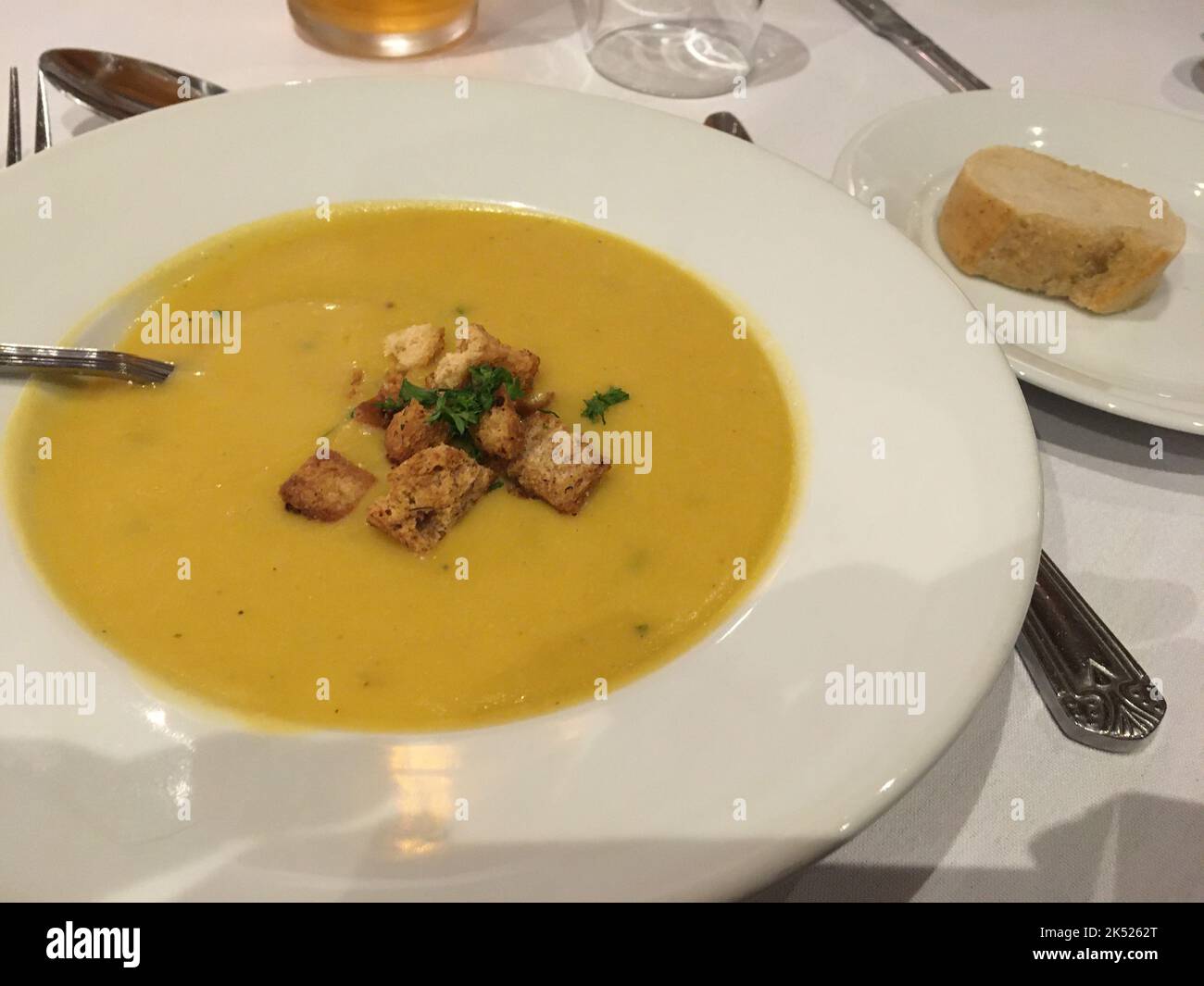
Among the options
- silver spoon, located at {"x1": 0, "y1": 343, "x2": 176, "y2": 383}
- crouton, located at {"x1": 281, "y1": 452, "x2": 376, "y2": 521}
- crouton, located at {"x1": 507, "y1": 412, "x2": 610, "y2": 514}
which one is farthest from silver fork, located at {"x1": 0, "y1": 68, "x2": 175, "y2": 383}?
crouton, located at {"x1": 507, "y1": 412, "x2": 610, "y2": 514}

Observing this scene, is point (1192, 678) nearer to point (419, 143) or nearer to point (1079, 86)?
point (419, 143)

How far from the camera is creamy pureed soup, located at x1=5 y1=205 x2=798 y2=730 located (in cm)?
132

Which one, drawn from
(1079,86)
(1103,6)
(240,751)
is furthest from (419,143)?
(1103,6)

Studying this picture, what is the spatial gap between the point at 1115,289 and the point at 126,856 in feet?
6.65

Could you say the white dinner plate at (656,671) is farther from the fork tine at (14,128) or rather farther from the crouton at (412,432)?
the crouton at (412,432)

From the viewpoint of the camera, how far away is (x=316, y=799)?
1080 millimetres

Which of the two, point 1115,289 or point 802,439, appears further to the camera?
point 1115,289

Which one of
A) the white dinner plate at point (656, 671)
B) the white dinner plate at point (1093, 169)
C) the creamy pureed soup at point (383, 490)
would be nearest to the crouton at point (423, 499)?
the creamy pureed soup at point (383, 490)

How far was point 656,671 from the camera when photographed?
4.13 ft

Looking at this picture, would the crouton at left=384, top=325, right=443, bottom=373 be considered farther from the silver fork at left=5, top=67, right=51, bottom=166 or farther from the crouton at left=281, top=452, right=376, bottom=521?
the silver fork at left=5, top=67, right=51, bottom=166

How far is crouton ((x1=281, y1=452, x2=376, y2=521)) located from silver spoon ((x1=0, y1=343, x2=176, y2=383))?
37 centimetres

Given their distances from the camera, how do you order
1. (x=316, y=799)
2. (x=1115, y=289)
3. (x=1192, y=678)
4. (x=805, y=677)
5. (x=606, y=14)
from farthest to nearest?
1. (x=606, y=14)
2. (x=1115, y=289)
3. (x=1192, y=678)
4. (x=805, y=677)
5. (x=316, y=799)
